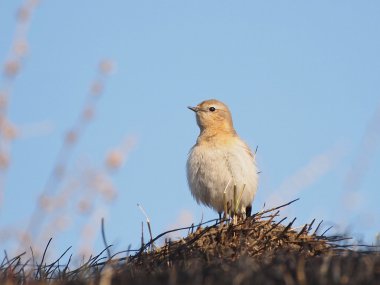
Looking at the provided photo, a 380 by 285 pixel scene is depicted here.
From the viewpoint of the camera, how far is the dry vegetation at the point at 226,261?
4.29 meters

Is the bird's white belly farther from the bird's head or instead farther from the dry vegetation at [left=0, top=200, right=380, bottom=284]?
the dry vegetation at [left=0, top=200, right=380, bottom=284]

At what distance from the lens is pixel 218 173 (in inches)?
356

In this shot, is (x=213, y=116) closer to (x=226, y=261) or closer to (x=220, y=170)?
(x=220, y=170)

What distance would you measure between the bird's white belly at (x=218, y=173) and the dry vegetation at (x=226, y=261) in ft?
8.32

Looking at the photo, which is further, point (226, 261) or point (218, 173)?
point (218, 173)

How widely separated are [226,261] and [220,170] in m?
3.94

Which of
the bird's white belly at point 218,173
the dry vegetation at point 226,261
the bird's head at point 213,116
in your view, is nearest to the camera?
the dry vegetation at point 226,261

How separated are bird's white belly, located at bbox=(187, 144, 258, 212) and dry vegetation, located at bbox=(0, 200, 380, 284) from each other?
2.54m

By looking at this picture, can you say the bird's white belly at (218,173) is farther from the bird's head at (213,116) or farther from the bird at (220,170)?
the bird's head at (213,116)

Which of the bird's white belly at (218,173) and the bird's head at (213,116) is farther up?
the bird's head at (213,116)

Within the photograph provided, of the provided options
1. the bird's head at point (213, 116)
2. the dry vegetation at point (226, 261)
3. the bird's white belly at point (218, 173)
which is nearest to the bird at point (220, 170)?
the bird's white belly at point (218, 173)

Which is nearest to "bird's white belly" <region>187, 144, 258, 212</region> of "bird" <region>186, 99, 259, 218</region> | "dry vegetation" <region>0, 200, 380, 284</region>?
"bird" <region>186, 99, 259, 218</region>

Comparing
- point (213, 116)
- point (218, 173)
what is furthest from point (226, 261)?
point (213, 116)

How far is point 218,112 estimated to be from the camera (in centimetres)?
1040
